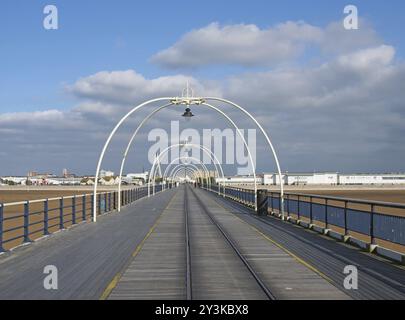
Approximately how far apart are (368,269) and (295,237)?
6953 millimetres

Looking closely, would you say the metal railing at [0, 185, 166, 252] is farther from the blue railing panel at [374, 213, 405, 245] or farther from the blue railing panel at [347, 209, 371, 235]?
the blue railing panel at [374, 213, 405, 245]

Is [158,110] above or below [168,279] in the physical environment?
above

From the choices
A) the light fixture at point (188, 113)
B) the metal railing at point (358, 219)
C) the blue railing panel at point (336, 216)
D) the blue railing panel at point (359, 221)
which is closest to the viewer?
the metal railing at point (358, 219)

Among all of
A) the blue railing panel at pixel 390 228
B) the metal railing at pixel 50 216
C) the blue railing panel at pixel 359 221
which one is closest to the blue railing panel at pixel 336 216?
the blue railing panel at pixel 359 221

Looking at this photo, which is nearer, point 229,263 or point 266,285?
point 266,285

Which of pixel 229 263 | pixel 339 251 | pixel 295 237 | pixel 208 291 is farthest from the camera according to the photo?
pixel 295 237

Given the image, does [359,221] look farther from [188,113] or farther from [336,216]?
[188,113]

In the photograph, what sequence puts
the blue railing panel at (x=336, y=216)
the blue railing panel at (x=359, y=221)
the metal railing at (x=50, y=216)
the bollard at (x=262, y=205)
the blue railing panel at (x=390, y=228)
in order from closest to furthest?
the blue railing panel at (x=390, y=228)
the blue railing panel at (x=359, y=221)
the metal railing at (x=50, y=216)
the blue railing panel at (x=336, y=216)
the bollard at (x=262, y=205)

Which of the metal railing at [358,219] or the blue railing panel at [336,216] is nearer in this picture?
the metal railing at [358,219]

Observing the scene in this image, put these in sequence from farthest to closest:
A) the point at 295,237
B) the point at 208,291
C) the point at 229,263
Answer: the point at 295,237 → the point at 229,263 → the point at 208,291

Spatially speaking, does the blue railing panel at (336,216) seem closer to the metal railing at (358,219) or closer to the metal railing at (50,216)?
the metal railing at (358,219)
